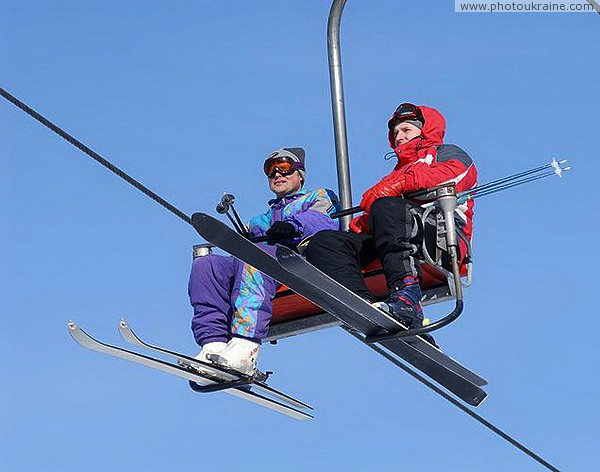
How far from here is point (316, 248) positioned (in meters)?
10.6

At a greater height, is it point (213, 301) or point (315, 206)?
point (315, 206)

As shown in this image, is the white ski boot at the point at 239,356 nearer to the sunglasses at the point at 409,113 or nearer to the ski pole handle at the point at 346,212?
the ski pole handle at the point at 346,212

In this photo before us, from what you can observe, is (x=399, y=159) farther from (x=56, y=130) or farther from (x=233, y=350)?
(x=56, y=130)

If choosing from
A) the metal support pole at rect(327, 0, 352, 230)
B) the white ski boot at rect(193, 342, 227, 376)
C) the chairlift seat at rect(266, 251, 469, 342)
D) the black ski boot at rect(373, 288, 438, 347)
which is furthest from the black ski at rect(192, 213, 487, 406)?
the metal support pole at rect(327, 0, 352, 230)

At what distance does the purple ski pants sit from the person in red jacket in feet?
1.92

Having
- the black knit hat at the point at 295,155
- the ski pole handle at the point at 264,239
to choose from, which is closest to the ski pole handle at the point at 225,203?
the ski pole handle at the point at 264,239

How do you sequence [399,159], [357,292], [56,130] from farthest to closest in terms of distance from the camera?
1. [399,159]
2. [357,292]
3. [56,130]

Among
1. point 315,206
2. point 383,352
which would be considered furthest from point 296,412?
point 315,206

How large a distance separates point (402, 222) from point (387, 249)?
0.19 m

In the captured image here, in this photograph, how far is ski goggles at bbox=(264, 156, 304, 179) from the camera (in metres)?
11.5

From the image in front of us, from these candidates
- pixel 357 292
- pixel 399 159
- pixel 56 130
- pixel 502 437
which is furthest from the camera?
pixel 502 437

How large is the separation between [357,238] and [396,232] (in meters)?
0.39

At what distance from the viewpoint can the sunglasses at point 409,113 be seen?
36.1 feet

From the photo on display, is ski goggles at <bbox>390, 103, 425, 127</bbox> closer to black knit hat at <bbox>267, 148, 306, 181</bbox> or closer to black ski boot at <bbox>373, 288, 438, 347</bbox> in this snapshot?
black knit hat at <bbox>267, 148, 306, 181</bbox>
